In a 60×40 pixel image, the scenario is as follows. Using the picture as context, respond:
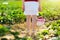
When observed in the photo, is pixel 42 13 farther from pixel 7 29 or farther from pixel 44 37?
pixel 7 29

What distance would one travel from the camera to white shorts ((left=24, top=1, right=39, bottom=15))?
2.41 m

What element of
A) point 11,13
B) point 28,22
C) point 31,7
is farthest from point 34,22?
point 11,13

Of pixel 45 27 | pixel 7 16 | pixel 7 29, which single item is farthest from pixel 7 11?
pixel 45 27

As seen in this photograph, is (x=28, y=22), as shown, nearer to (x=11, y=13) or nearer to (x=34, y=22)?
(x=34, y=22)

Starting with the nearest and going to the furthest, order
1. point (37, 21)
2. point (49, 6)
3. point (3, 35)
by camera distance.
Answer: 1. point (3, 35)
2. point (37, 21)
3. point (49, 6)

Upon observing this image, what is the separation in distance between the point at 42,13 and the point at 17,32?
0.42 meters

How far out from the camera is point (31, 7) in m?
2.40

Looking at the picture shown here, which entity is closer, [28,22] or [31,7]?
[31,7]

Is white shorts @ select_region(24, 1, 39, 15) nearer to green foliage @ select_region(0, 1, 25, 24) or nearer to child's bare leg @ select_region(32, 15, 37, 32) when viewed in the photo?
child's bare leg @ select_region(32, 15, 37, 32)

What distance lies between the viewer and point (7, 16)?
268 centimetres

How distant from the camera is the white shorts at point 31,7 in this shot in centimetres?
241

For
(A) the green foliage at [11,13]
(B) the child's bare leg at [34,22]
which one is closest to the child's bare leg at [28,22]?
(B) the child's bare leg at [34,22]

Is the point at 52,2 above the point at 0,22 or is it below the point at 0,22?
above

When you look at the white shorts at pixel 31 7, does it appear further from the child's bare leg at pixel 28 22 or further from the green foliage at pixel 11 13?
the green foliage at pixel 11 13
